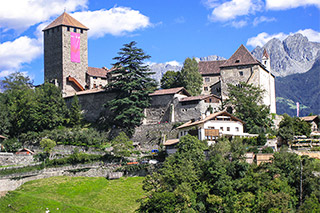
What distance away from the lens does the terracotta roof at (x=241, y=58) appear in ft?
233

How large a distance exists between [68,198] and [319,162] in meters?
26.4

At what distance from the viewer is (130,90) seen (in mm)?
71000

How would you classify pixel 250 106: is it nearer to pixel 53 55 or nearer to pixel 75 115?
pixel 75 115

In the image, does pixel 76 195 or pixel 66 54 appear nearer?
pixel 76 195

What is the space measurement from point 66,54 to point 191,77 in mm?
25923

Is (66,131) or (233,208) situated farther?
(66,131)

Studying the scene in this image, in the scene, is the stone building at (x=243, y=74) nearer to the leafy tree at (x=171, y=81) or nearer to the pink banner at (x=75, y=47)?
the leafy tree at (x=171, y=81)

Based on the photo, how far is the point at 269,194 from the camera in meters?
41.8

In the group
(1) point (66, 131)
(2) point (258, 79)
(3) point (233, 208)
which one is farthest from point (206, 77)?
(3) point (233, 208)

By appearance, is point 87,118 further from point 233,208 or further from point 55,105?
point 233,208

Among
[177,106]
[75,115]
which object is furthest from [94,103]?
[177,106]

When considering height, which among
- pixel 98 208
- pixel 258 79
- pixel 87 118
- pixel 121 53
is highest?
pixel 121 53

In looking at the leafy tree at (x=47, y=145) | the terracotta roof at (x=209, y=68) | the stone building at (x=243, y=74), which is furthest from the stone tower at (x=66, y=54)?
the stone building at (x=243, y=74)

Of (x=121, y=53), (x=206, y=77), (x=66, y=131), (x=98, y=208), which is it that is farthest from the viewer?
(x=206, y=77)
